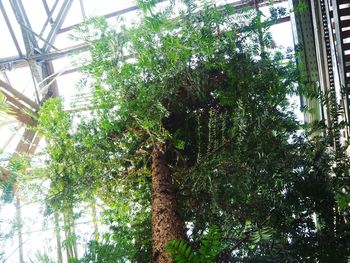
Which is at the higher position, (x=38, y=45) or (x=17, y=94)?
(x=38, y=45)

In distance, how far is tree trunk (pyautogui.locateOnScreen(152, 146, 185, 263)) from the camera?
2.31 m

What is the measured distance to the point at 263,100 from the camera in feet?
9.44

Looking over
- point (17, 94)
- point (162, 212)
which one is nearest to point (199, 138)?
point (162, 212)

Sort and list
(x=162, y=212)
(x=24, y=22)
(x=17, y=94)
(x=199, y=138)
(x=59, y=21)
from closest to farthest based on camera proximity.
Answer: (x=162, y=212) < (x=199, y=138) < (x=17, y=94) < (x=24, y=22) < (x=59, y=21)

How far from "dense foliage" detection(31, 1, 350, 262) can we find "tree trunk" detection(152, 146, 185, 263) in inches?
6.4

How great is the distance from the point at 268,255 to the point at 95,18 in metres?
2.54

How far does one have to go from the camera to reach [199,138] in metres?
2.75

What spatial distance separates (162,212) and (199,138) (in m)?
0.66

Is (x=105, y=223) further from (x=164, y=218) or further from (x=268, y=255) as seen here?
(x=268, y=255)

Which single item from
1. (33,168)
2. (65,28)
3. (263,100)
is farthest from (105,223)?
(65,28)

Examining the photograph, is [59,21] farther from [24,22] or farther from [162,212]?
[162,212]

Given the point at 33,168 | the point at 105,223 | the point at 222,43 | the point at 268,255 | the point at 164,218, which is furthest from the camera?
the point at 105,223

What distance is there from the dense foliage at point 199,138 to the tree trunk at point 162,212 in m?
0.16

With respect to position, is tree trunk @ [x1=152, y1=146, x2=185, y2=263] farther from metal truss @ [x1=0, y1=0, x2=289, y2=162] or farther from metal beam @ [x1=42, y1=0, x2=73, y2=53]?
metal beam @ [x1=42, y1=0, x2=73, y2=53]
